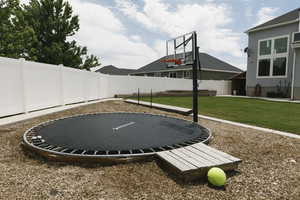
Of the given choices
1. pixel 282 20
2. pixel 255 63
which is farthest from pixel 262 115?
pixel 282 20

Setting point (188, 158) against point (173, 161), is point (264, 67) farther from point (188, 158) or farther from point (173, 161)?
point (173, 161)

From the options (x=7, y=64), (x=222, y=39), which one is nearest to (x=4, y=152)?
(x=7, y=64)

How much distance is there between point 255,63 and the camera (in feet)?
54.1

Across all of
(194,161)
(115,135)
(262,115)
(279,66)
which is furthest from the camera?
(279,66)

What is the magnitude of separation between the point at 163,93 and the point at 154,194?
45.5 ft

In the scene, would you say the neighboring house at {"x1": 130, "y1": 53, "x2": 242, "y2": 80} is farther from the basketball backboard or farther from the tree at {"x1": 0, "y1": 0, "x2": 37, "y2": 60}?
the tree at {"x1": 0, "y1": 0, "x2": 37, "y2": 60}

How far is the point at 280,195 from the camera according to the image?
185 centimetres

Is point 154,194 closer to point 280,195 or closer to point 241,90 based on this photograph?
point 280,195

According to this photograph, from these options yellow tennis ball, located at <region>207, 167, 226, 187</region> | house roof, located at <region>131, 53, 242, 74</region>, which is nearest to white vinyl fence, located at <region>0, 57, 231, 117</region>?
yellow tennis ball, located at <region>207, 167, 226, 187</region>

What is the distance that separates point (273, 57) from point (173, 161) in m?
17.1

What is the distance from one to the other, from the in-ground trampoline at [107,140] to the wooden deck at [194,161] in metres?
0.28

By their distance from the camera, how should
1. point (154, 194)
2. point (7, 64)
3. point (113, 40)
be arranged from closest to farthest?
point (154, 194)
point (7, 64)
point (113, 40)

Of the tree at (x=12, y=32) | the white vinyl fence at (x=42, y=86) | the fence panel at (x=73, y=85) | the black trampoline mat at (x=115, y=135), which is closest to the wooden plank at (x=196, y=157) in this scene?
the black trampoline mat at (x=115, y=135)

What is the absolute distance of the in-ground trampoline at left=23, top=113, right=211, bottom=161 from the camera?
2.59 metres
